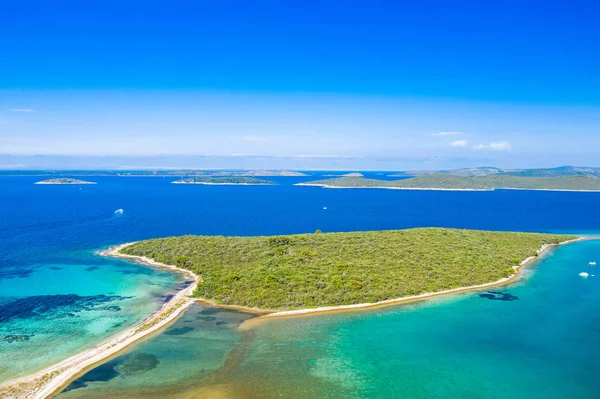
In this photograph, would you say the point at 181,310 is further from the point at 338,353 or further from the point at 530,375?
the point at 530,375

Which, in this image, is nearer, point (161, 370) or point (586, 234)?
point (161, 370)

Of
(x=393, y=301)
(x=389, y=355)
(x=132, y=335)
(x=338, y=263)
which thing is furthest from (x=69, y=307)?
(x=393, y=301)

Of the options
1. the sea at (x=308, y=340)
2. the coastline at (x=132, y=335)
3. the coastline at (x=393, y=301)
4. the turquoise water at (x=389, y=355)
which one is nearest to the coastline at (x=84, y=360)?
the coastline at (x=132, y=335)

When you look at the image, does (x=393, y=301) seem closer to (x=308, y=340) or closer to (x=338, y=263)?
(x=338, y=263)

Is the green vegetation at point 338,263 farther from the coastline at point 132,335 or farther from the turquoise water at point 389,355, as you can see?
the turquoise water at point 389,355

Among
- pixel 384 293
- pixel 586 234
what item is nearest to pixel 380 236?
pixel 384 293

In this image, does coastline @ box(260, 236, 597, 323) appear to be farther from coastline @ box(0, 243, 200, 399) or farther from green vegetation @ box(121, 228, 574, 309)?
coastline @ box(0, 243, 200, 399)

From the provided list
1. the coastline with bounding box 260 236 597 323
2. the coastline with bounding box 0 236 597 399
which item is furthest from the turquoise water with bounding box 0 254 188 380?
the coastline with bounding box 260 236 597 323
